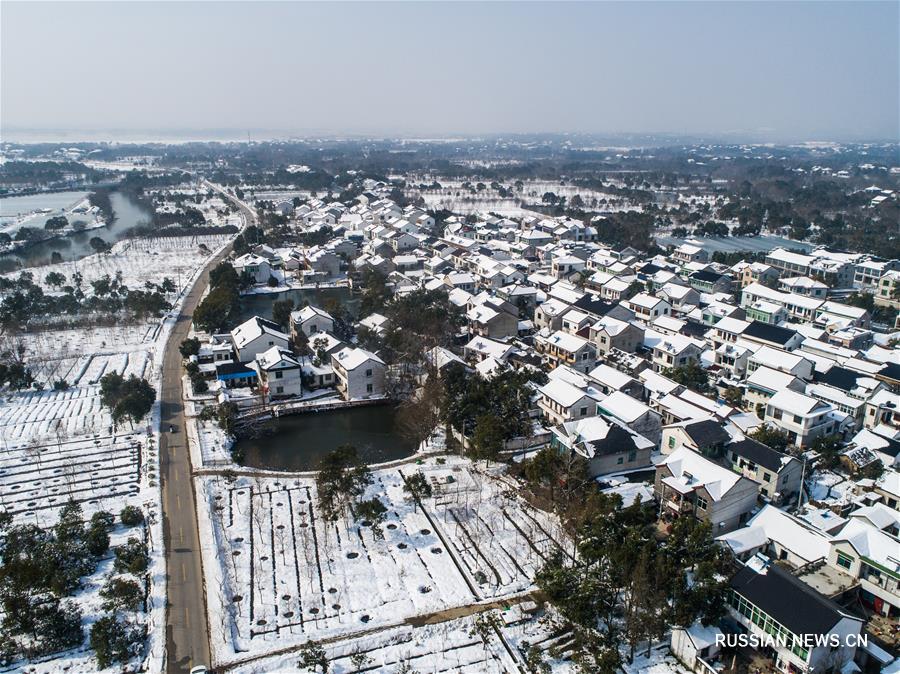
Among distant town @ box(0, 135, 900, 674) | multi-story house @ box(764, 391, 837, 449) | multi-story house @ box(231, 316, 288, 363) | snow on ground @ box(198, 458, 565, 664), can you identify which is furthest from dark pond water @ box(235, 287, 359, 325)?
multi-story house @ box(764, 391, 837, 449)

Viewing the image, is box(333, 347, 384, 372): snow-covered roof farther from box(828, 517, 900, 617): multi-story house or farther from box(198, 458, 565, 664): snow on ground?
box(828, 517, 900, 617): multi-story house

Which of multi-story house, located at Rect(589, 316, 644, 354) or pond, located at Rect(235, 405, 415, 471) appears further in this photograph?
multi-story house, located at Rect(589, 316, 644, 354)

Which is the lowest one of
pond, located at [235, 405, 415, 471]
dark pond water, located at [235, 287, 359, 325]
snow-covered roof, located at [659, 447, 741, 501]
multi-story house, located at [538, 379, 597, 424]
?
pond, located at [235, 405, 415, 471]

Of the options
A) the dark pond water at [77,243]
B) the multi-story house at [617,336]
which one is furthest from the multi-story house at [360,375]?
the dark pond water at [77,243]

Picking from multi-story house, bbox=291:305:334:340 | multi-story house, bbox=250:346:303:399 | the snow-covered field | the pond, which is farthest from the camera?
the snow-covered field

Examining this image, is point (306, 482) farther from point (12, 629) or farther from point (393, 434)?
point (12, 629)

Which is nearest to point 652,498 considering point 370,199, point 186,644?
point 186,644
